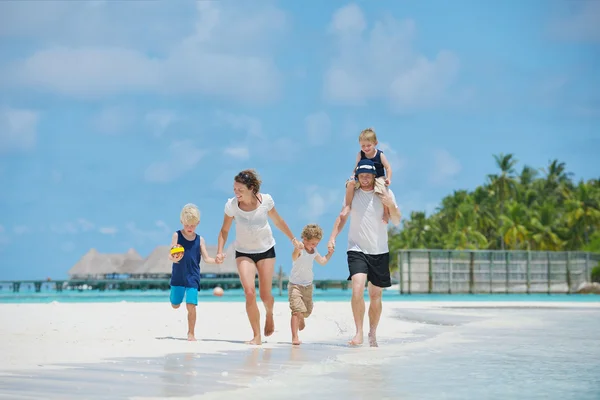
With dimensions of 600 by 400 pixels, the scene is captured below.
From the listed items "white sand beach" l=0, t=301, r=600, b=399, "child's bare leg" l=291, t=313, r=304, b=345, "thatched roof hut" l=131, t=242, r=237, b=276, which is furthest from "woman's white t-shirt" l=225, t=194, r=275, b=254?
"thatched roof hut" l=131, t=242, r=237, b=276

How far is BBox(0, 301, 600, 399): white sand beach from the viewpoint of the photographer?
220 inches

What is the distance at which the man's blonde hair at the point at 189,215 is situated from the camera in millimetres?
9492

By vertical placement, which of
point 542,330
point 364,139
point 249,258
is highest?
point 364,139

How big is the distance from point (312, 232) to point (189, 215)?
144 cm

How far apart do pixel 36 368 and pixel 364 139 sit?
406 centimetres

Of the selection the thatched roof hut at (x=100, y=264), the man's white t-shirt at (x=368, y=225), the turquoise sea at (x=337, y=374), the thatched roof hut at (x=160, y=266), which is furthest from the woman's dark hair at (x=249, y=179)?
the thatched roof hut at (x=100, y=264)

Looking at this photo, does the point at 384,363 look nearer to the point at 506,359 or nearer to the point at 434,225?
the point at 506,359

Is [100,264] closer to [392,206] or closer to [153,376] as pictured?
[392,206]

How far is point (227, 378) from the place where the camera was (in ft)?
20.2

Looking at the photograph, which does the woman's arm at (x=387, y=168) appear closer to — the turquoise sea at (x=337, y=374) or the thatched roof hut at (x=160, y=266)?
the turquoise sea at (x=337, y=374)

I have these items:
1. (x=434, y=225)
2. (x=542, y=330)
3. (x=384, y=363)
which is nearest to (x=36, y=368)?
(x=384, y=363)

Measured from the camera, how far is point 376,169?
29.7 ft

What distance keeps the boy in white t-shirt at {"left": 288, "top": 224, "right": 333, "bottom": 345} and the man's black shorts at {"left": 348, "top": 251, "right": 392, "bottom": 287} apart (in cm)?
27

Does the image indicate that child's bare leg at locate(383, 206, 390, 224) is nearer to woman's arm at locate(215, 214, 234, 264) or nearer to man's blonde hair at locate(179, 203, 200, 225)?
woman's arm at locate(215, 214, 234, 264)
